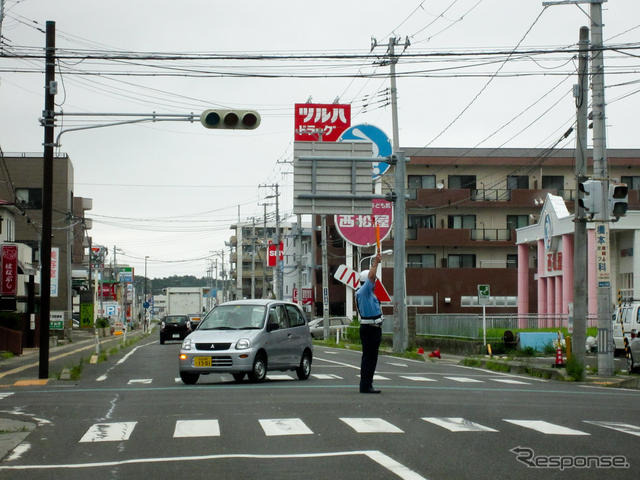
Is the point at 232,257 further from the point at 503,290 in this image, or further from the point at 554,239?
the point at 554,239

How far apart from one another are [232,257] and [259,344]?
122 metres

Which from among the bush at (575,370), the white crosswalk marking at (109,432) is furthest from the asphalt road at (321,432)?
the bush at (575,370)

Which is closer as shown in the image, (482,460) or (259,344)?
(482,460)

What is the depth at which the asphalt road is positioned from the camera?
7.61 metres

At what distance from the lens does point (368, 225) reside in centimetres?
Result: 4650

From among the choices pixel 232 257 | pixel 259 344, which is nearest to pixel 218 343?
pixel 259 344

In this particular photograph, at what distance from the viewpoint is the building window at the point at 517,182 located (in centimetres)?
6388

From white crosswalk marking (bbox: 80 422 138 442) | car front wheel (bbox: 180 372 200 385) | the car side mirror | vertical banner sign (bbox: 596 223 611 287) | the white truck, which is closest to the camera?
white crosswalk marking (bbox: 80 422 138 442)

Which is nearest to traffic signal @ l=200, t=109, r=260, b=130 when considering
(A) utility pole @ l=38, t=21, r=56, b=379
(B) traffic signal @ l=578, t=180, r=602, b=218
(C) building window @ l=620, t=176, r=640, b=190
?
(A) utility pole @ l=38, t=21, r=56, b=379

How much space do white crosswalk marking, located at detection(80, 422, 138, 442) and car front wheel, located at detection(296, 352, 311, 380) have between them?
8.13 m

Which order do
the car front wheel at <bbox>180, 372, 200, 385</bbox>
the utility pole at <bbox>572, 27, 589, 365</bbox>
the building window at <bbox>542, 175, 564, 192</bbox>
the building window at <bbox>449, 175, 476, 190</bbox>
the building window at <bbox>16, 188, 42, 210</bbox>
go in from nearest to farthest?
the car front wheel at <bbox>180, 372, 200, 385</bbox> < the utility pole at <bbox>572, 27, 589, 365</bbox> < the building window at <bbox>449, 175, 476, 190</bbox> < the building window at <bbox>542, 175, 564, 192</bbox> < the building window at <bbox>16, 188, 42, 210</bbox>

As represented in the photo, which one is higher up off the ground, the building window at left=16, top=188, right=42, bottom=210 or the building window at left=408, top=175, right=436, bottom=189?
the building window at left=408, top=175, right=436, bottom=189

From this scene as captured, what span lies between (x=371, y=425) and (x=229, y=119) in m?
10.2

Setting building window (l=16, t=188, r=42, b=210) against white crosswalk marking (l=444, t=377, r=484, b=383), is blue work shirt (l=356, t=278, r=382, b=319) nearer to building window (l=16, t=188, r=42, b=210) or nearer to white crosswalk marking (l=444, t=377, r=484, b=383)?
white crosswalk marking (l=444, t=377, r=484, b=383)
